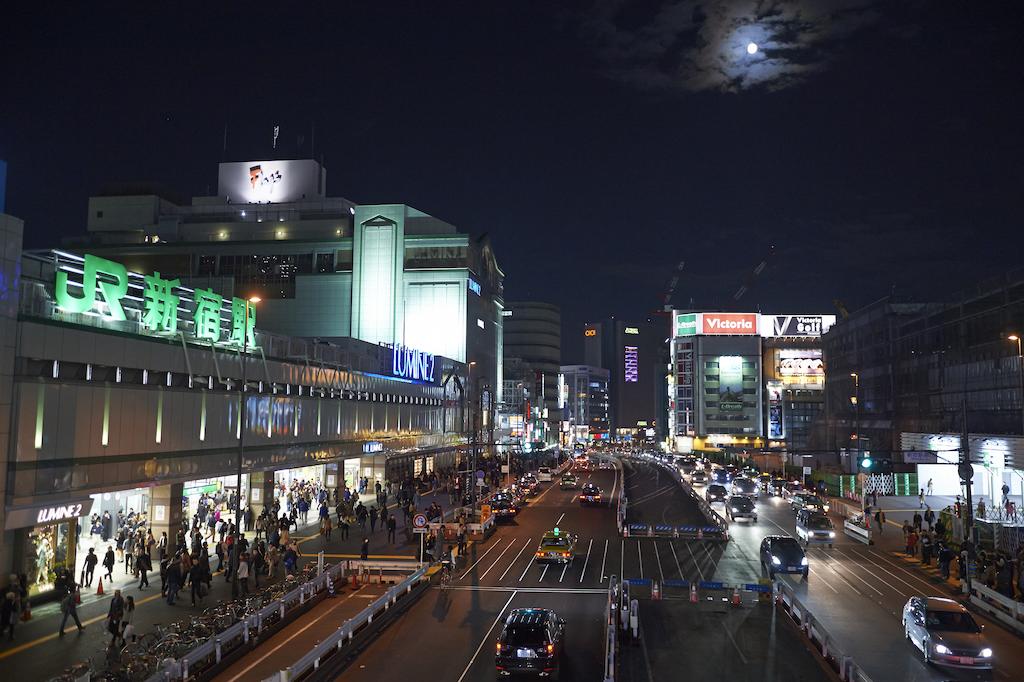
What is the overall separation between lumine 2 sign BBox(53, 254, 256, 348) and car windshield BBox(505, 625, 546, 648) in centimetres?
1694

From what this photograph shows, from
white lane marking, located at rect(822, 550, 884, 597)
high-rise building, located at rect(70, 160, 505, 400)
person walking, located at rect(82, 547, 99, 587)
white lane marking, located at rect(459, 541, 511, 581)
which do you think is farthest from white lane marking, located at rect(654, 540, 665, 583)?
high-rise building, located at rect(70, 160, 505, 400)

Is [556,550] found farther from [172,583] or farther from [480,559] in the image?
[172,583]

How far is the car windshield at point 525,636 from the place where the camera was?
707 inches

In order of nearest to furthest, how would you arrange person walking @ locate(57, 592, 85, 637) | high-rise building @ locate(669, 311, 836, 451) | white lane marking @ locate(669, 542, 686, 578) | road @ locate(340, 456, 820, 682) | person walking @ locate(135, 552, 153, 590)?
road @ locate(340, 456, 820, 682) → person walking @ locate(57, 592, 85, 637) → person walking @ locate(135, 552, 153, 590) → white lane marking @ locate(669, 542, 686, 578) → high-rise building @ locate(669, 311, 836, 451)

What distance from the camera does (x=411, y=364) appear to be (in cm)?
6600

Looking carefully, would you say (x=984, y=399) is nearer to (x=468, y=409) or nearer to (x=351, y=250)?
(x=468, y=409)

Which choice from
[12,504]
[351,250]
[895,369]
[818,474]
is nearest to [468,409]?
[351,250]

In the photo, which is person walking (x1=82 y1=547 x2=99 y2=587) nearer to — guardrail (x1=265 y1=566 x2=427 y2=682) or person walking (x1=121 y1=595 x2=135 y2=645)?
person walking (x1=121 y1=595 x2=135 y2=645)

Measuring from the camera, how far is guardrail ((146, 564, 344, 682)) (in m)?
17.1

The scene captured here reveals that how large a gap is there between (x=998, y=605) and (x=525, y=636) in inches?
686

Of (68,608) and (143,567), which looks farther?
(143,567)

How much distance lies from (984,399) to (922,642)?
137 feet

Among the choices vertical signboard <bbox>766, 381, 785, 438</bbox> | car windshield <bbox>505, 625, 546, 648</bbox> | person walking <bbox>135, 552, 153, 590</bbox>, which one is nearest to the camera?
car windshield <bbox>505, 625, 546, 648</bbox>

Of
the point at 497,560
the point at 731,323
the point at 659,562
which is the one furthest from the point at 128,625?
the point at 731,323
